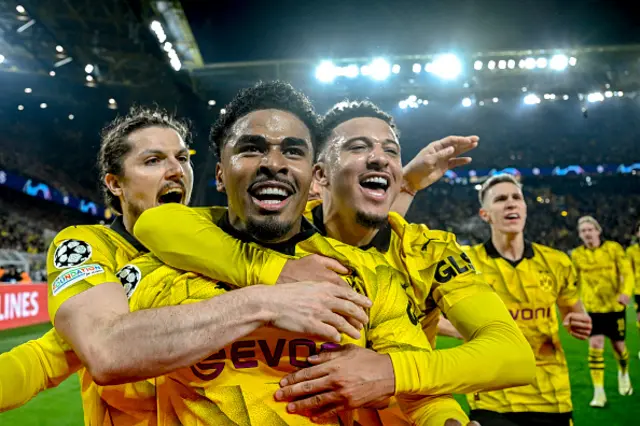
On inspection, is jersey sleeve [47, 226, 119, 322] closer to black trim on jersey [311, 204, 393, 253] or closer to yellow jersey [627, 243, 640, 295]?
black trim on jersey [311, 204, 393, 253]

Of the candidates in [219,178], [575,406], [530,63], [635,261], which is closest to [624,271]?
[635,261]

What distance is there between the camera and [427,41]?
18.8m

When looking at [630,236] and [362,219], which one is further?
[630,236]

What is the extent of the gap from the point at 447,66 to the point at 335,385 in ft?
62.0

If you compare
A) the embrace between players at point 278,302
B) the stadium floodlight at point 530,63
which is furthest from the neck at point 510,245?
the stadium floodlight at point 530,63

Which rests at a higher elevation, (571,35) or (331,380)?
(571,35)

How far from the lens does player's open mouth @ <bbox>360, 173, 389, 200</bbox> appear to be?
7.88ft

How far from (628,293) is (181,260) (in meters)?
8.20

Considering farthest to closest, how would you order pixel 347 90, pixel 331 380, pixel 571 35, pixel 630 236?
pixel 630 236, pixel 347 90, pixel 571 35, pixel 331 380

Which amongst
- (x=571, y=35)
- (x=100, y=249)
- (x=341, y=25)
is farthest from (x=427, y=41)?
(x=100, y=249)

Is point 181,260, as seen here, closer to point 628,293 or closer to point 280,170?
point 280,170

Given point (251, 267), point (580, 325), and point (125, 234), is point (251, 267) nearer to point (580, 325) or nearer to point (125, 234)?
point (125, 234)

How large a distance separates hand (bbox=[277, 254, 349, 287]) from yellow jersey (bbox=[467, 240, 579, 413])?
8.41 ft

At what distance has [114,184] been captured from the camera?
304cm
